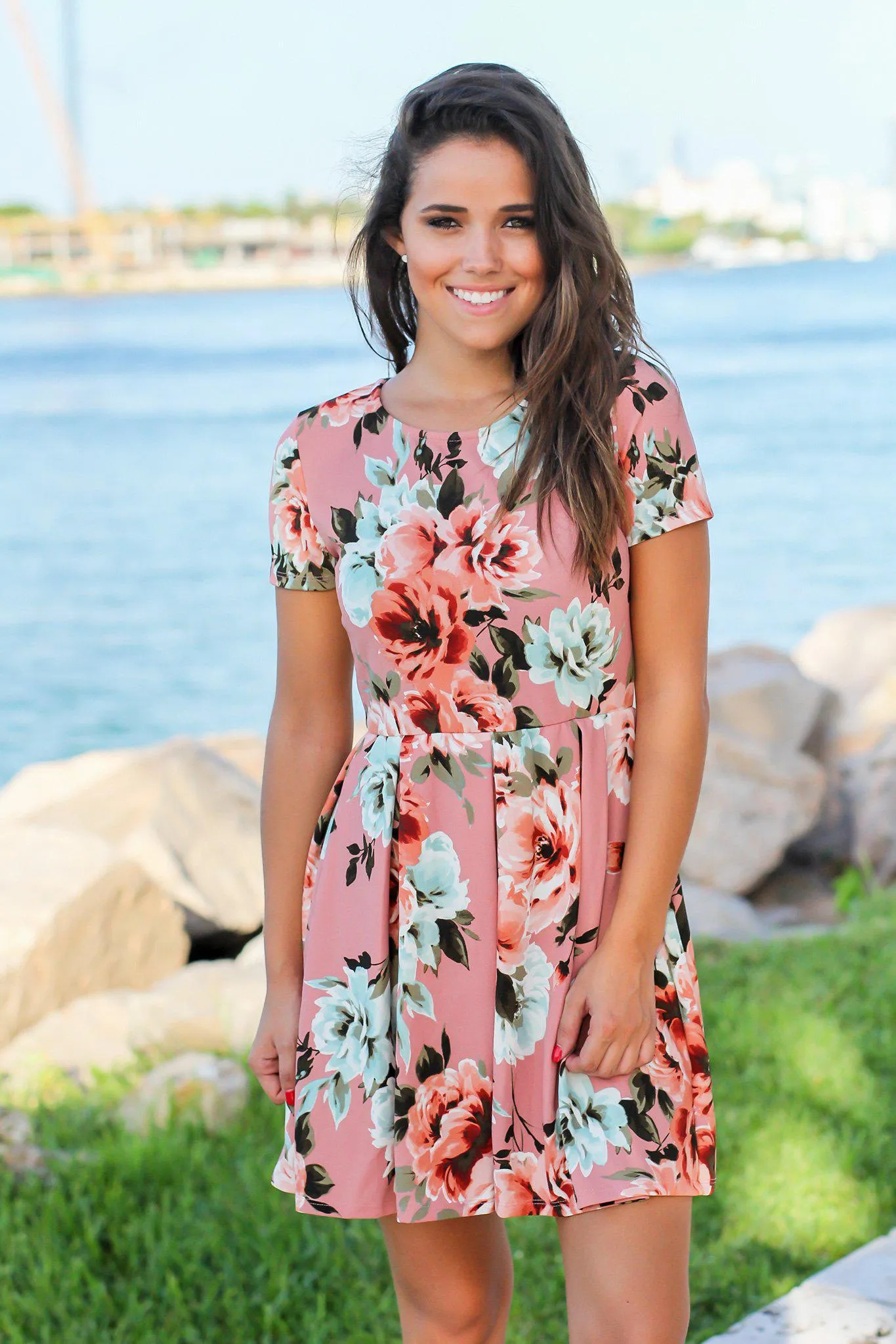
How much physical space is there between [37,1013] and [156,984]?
1.04 ft

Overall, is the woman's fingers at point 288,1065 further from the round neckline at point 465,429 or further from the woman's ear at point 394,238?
the woman's ear at point 394,238

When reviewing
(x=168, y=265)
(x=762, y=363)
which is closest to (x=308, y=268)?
(x=168, y=265)

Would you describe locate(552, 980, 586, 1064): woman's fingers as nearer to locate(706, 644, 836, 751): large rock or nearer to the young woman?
the young woman

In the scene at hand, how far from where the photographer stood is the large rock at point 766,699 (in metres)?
5.86

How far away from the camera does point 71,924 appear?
14.0 ft

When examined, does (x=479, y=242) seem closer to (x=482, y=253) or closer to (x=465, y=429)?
(x=482, y=253)

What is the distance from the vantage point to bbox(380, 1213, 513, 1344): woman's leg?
5.56 ft

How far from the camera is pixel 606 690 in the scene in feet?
5.28

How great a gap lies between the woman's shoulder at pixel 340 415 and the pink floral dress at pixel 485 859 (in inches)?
1.7

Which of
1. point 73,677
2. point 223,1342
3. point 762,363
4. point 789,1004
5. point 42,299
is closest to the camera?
point 223,1342

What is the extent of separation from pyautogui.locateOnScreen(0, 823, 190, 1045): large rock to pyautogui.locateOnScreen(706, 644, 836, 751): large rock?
2.22 metres

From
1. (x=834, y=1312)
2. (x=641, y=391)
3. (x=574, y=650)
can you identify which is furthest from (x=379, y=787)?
(x=834, y=1312)

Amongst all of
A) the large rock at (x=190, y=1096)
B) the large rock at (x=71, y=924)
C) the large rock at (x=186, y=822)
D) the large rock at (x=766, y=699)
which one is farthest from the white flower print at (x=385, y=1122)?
the large rock at (x=766, y=699)

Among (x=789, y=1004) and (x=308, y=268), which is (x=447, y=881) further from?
(x=308, y=268)
